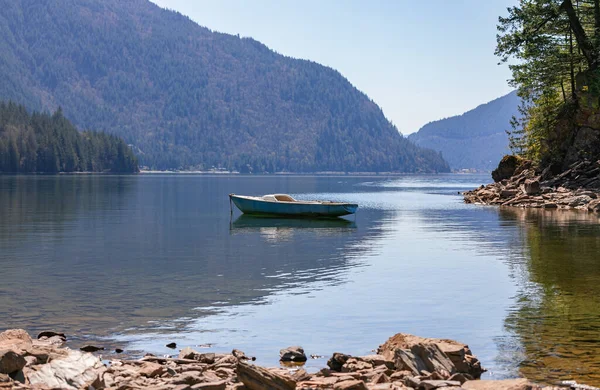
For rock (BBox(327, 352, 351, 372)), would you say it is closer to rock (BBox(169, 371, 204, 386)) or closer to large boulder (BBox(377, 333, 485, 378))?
large boulder (BBox(377, 333, 485, 378))

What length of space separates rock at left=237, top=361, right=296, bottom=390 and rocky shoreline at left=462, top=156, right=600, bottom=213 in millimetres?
58467

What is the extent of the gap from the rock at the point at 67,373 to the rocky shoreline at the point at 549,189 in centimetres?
5926

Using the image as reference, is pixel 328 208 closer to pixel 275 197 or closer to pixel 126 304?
pixel 275 197

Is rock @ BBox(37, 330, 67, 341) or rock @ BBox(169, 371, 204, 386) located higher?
rock @ BBox(169, 371, 204, 386)

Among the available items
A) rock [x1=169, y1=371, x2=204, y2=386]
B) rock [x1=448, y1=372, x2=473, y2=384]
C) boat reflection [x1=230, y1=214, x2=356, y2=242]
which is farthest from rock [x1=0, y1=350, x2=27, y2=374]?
boat reflection [x1=230, y1=214, x2=356, y2=242]

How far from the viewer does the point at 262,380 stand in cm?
1336

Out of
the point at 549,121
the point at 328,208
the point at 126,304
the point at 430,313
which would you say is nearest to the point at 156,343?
the point at 126,304

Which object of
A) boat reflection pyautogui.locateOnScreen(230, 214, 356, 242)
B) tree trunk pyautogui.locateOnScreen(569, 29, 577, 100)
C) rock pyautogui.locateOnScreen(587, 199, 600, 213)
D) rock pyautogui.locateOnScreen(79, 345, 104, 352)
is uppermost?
tree trunk pyautogui.locateOnScreen(569, 29, 577, 100)

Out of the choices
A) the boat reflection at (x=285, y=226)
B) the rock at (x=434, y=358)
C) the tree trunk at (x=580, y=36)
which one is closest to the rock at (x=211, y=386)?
the rock at (x=434, y=358)

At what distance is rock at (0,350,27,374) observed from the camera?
13.6 metres

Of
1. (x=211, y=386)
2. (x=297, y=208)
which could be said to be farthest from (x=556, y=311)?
(x=297, y=208)

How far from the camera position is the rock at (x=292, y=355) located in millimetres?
17094

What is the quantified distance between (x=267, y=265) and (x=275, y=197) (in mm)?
34460

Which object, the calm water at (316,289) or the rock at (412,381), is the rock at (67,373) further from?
the rock at (412,381)
